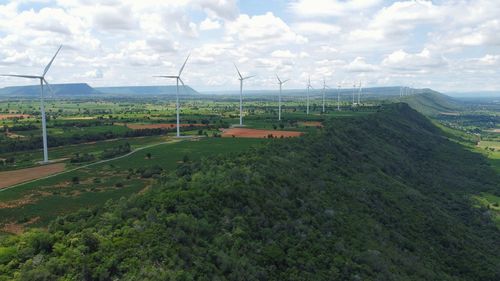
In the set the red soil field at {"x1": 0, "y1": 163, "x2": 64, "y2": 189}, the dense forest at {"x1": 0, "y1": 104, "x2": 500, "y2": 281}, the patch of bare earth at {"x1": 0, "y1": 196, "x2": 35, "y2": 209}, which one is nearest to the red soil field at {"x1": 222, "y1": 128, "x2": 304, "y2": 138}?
the dense forest at {"x1": 0, "y1": 104, "x2": 500, "y2": 281}

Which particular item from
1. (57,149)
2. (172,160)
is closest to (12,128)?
(57,149)

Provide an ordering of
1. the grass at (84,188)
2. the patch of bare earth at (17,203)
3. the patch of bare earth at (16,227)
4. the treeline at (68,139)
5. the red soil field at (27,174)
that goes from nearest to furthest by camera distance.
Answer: the patch of bare earth at (16,227) < the grass at (84,188) < the patch of bare earth at (17,203) < the red soil field at (27,174) < the treeline at (68,139)

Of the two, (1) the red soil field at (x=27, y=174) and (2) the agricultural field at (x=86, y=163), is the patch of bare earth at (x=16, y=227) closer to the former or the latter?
(2) the agricultural field at (x=86, y=163)

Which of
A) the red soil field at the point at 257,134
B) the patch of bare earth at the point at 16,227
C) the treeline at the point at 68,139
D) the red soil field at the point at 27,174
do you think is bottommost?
the patch of bare earth at the point at 16,227

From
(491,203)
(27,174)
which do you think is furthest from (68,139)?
(491,203)

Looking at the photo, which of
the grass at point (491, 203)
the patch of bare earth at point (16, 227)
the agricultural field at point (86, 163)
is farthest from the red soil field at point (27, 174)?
the grass at point (491, 203)

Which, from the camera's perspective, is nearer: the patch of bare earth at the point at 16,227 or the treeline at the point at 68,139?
the patch of bare earth at the point at 16,227

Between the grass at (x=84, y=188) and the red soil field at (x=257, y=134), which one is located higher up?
the red soil field at (x=257, y=134)
